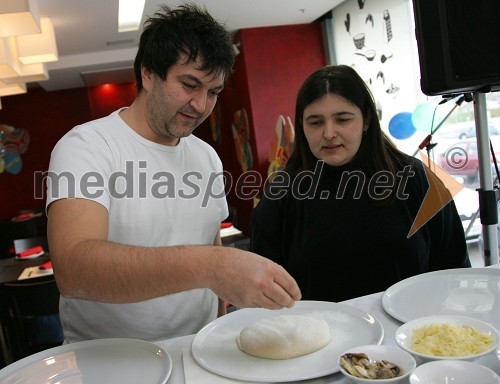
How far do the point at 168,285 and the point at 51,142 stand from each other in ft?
27.0

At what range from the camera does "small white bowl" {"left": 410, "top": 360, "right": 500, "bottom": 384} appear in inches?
30.1

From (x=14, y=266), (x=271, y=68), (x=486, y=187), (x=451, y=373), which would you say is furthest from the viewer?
(x=271, y=68)

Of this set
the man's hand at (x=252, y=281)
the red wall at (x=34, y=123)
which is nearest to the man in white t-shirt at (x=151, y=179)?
the man's hand at (x=252, y=281)

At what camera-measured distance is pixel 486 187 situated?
1544 millimetres

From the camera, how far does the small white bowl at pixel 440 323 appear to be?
831 mm

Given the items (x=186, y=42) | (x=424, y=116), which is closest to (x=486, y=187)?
(x=186, y=42)

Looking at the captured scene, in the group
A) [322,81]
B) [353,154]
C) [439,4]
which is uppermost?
[439,4]

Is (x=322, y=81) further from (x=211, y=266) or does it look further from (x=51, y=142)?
(x=51, y=142)

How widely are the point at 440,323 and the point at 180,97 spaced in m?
0.87

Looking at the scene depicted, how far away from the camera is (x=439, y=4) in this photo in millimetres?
1334

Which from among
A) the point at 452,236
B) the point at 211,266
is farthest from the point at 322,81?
the point at 211,266

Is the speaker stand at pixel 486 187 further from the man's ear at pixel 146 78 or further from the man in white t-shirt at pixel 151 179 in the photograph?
the man's ear at pixel 146 78

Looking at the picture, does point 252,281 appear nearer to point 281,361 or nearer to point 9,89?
point 281,361

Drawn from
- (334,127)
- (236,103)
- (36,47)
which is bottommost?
(334,127)
